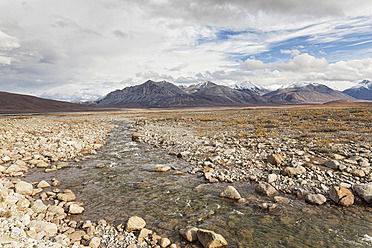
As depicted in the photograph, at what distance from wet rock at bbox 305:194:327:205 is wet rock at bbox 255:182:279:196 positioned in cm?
136

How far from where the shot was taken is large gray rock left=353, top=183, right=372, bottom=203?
27.8 ft

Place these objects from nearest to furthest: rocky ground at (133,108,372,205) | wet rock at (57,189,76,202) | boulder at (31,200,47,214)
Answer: boulder at (31,200,47,214) → wet rock at (57,189,76,202) → rocky ground at (133,108,372,205)

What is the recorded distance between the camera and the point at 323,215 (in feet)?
25.9

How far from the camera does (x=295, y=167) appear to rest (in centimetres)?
1202

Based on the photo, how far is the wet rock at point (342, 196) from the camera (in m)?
8.43

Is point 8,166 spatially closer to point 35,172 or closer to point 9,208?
point 35,172

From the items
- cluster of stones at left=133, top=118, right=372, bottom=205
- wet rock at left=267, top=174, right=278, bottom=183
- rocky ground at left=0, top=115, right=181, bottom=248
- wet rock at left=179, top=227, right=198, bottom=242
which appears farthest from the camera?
wet rock at left=267, top=174, right=278, bottom=183

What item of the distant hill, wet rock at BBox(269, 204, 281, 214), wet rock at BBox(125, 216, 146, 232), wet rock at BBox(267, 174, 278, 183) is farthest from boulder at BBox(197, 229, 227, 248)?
the distant hill

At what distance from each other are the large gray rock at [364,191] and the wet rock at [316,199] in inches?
62.1

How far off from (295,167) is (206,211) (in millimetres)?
6853

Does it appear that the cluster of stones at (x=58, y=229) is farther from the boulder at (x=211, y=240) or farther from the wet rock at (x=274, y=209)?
the wet rock at (x=274, y=209)

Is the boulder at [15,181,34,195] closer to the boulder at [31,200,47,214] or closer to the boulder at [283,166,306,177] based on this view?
the boulder at [31,200,47,214]

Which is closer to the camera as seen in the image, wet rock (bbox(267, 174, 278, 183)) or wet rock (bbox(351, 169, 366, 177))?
wet rock (bbox(351, 169, 366, 177))

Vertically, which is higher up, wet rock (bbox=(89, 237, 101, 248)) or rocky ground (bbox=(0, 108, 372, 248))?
rocky ground (bbox=(0, 108, 372, 248))
